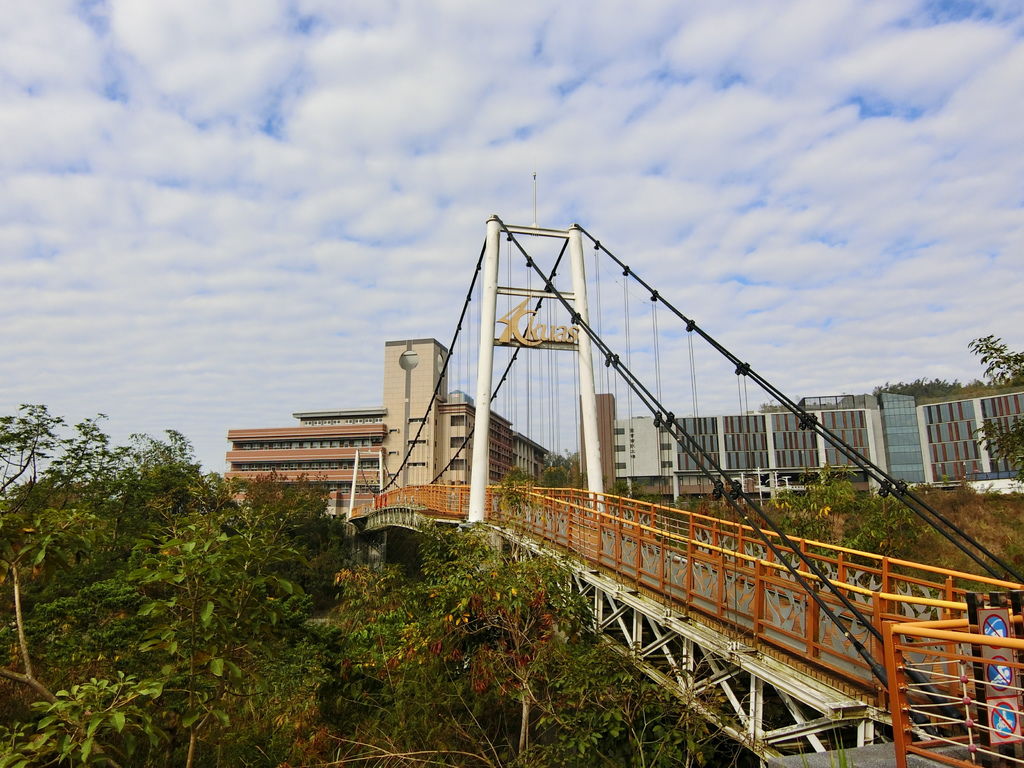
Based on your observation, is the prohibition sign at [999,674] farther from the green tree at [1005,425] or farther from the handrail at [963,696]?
the green tree at [1005,425]

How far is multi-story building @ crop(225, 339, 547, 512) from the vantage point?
6175 centimetres

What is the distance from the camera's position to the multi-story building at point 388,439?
61750 mm

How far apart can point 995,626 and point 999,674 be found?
0.83 ft

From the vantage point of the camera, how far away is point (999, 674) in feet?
10.4

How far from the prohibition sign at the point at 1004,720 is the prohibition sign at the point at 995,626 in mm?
344

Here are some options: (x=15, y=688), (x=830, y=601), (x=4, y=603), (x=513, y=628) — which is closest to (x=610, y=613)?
(x=513, y=628)

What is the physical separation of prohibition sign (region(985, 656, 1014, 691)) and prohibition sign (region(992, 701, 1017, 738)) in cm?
9

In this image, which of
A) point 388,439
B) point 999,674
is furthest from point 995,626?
point 388,439

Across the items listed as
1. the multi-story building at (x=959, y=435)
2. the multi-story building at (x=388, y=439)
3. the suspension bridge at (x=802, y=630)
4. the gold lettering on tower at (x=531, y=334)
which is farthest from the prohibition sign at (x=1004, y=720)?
the multi-story building at (x=959, y=435)

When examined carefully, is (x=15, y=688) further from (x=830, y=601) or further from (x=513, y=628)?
(x=830, y=601)

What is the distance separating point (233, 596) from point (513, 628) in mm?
3482

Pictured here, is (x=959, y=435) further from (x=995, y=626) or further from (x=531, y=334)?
(x=995, y=626)

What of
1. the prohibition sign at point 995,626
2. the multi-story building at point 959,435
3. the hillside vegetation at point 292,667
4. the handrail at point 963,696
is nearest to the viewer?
the handrail at point 963,696

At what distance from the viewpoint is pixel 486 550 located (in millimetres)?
9383
